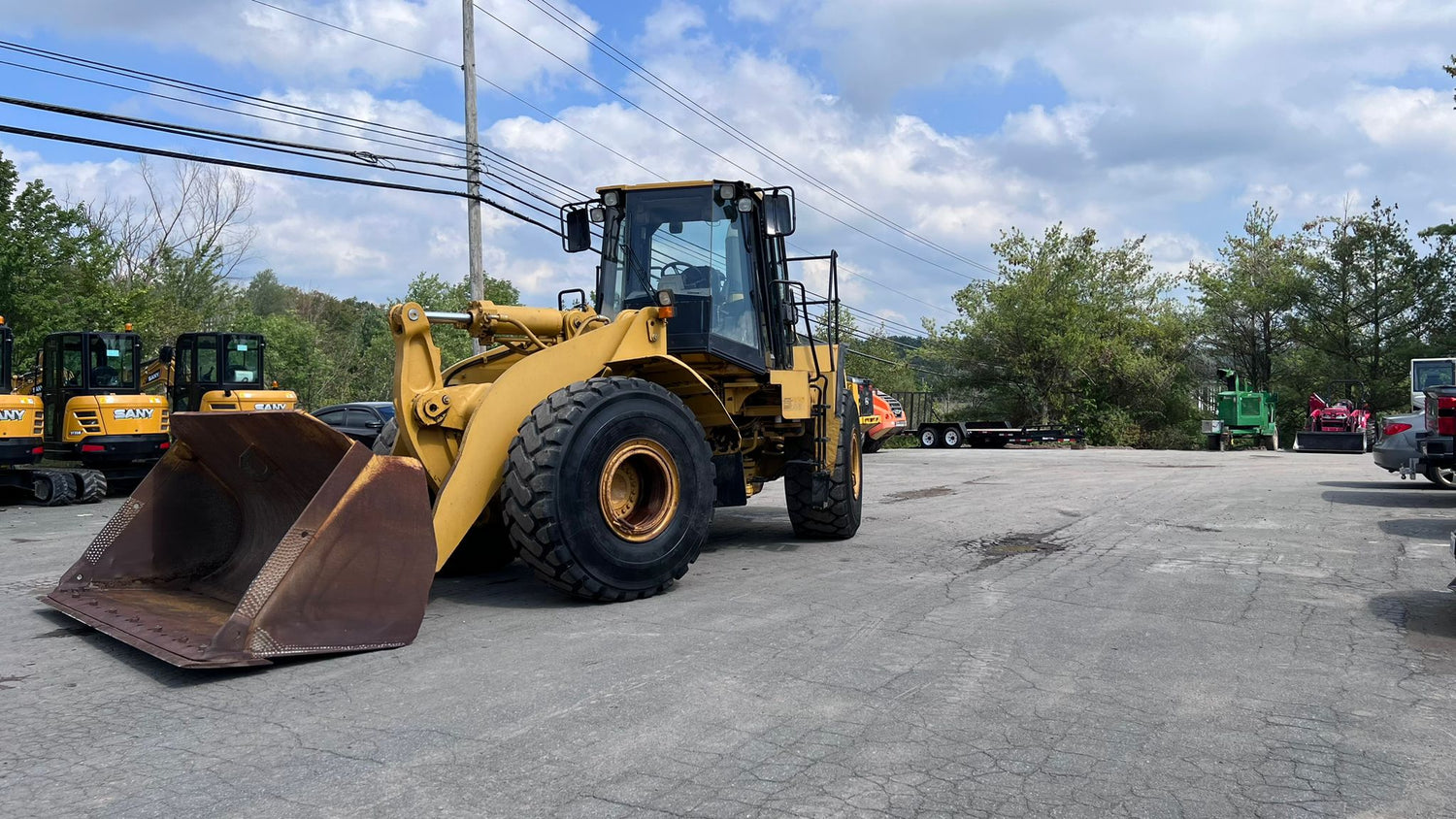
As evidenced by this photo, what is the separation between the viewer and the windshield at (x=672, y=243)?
8.41 meters

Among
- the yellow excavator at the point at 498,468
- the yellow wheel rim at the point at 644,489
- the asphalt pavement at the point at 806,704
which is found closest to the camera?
the asphalt pavement at the point at 806,704

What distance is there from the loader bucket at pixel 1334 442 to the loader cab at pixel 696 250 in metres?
26.6

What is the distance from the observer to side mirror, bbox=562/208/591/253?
8617mm

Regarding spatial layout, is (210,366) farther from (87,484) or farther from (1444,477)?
(1444,477)

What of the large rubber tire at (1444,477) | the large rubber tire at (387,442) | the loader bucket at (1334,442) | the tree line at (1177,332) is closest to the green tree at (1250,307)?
the tree line at (1177,332)

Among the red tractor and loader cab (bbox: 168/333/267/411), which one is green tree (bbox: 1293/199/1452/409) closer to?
the red tractor

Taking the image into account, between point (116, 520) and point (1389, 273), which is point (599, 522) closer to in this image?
point (116, 520)

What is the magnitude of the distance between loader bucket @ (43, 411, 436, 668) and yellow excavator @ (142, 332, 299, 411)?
36.3 ft

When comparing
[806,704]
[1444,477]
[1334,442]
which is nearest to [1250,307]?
[1334,442]

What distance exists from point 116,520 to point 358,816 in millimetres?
4163

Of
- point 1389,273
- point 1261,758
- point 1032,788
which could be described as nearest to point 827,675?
point 1032,788

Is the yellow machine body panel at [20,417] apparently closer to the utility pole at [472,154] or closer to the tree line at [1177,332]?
the utility pole at [472,154]

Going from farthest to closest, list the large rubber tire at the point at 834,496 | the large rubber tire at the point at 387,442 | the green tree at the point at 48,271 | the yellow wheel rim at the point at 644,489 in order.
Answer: the green tree at the point at 48,271 < the large rubber tire at the point at 834,496 < the large rubber tire at the point at 387,442 < the yellow wheel rim at the point at 644,489

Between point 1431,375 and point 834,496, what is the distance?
20446mm
